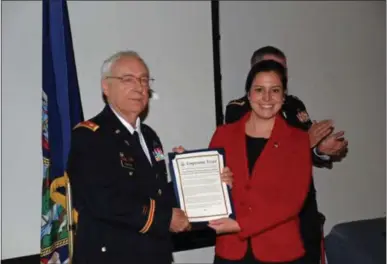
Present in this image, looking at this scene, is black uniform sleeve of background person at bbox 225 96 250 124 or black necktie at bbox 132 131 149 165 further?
black uniform sleeve of background person at bbox 225 96 250 124


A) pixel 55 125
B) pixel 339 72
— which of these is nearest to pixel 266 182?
pixel 55 125

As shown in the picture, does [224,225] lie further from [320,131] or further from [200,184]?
[320,131]

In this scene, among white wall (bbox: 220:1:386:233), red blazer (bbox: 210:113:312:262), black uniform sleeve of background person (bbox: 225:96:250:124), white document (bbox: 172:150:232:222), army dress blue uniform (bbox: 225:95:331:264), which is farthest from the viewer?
white wall (bbox: 220:1:386:233)

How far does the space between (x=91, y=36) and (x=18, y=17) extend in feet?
1.26

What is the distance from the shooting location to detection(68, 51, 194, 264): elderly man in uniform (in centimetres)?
172

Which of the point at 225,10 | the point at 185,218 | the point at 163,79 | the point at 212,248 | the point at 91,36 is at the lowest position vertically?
the point at 212,248

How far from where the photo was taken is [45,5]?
2225 mm

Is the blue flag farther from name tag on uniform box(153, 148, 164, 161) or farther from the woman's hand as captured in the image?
the woman's hand

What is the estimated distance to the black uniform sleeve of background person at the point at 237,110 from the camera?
232 centimetres

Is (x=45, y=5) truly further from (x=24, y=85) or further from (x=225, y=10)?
(x=225, y=10)

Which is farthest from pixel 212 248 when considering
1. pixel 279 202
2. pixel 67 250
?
pixel 279 202

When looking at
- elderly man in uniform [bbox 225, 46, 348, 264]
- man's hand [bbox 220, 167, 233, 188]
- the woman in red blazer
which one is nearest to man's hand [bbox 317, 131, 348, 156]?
elderly man in uniform [bbox 225, 46, 348, 264]

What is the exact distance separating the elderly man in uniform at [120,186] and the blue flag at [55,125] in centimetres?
34

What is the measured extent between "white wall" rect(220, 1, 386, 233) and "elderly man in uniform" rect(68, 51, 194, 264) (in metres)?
1.33
